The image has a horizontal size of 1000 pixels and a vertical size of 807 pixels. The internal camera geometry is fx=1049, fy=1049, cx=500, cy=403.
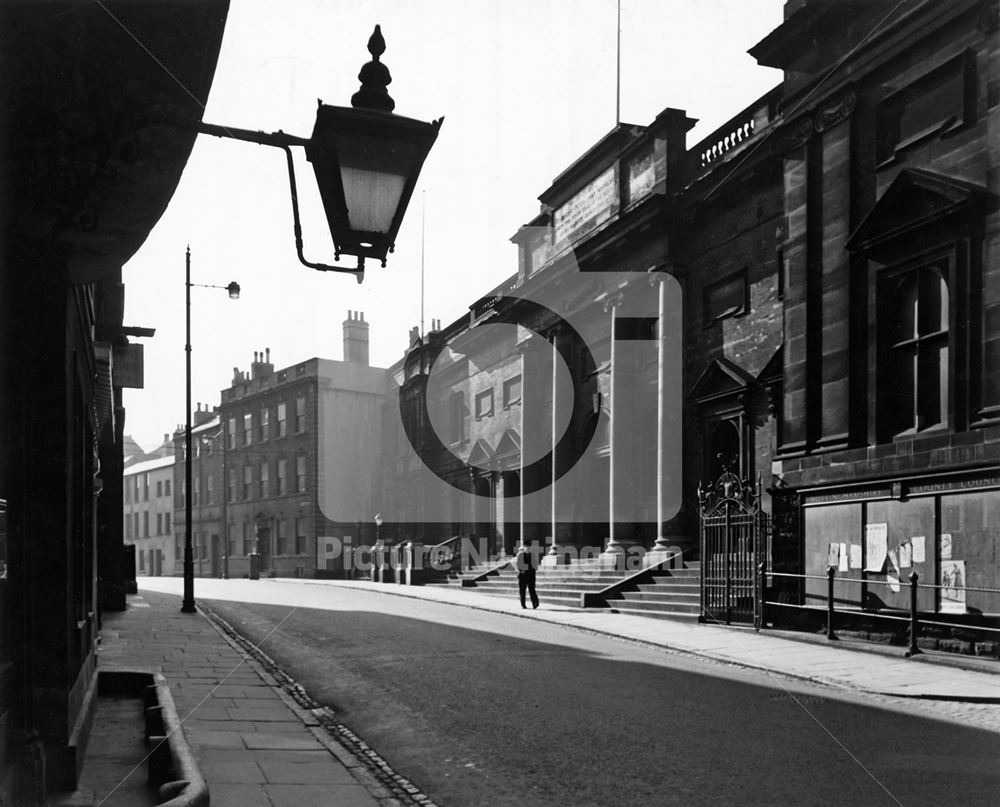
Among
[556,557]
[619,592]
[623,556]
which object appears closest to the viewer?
[619,592]

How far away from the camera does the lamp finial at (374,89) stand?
4.24 metres

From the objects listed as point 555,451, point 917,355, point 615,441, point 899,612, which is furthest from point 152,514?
point 899,612

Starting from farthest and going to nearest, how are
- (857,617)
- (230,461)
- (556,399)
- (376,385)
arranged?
(230,461)
(376,385)
(556,399)
(857,617)

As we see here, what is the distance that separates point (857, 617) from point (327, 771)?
10925 mm

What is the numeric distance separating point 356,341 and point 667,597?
3970 centimetres

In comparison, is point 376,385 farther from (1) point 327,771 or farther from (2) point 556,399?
(1) point 327,771

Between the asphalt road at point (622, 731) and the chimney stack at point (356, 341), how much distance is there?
143 feet

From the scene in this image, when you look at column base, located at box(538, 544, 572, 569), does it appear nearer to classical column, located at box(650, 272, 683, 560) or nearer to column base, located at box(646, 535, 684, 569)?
classical column, located at box(650, 272, 683, 560)

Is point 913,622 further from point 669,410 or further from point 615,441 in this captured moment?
point 615,441

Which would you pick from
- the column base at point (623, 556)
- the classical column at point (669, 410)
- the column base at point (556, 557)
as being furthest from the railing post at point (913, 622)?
the column base at point (556, 557)

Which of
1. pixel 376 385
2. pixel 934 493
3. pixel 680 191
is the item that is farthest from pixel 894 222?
pixel 376 385

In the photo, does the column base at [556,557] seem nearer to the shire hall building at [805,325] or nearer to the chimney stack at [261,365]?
the shire hall building at [805,325]

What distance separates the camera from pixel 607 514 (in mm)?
28422

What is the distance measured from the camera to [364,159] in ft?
13.6
